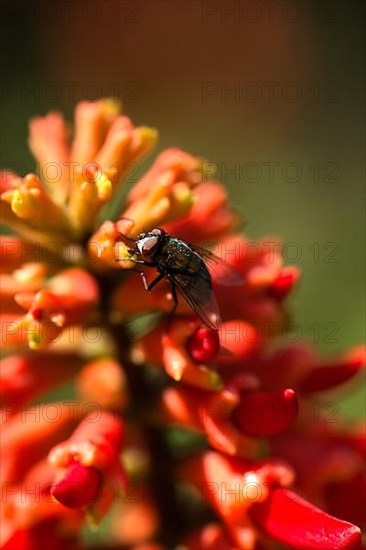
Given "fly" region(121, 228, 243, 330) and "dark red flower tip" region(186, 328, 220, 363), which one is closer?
"dark red flower tip" region(186, 328, 220, 363)

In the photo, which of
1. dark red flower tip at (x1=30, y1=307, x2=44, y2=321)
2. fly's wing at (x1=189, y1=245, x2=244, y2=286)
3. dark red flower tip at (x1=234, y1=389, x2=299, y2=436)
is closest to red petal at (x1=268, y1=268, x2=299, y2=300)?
fly's wing at (x1=189, y1=245, x2=244, y2=286)

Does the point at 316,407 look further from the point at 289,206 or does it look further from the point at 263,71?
the point at 263,71

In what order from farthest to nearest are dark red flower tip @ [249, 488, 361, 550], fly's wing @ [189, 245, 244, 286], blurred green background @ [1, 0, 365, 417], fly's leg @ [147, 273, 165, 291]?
blurred green background @ [1, 0, 365, 417]
fly's wing @ [189, 245, 244, 286]
fly's leg @ [147, 273, 165, 291]
dark red flower tip @ [249, 488, 361, 550]

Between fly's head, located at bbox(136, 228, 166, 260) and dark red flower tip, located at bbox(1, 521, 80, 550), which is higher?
fly's head, located at bbox(136, 228, 166, 260)

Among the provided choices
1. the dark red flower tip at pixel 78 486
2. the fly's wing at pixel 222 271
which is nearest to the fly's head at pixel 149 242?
the fly's wing at pixel 222 271

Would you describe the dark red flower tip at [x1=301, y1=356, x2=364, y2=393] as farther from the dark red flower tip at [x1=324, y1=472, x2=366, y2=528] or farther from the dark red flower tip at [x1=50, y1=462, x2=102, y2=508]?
the dark red flower tip at [x1=50, y1=462, x2=102, y2=508]

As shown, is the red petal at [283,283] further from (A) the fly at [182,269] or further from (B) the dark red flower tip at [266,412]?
(B) the dark red flower tip at [266,412]
